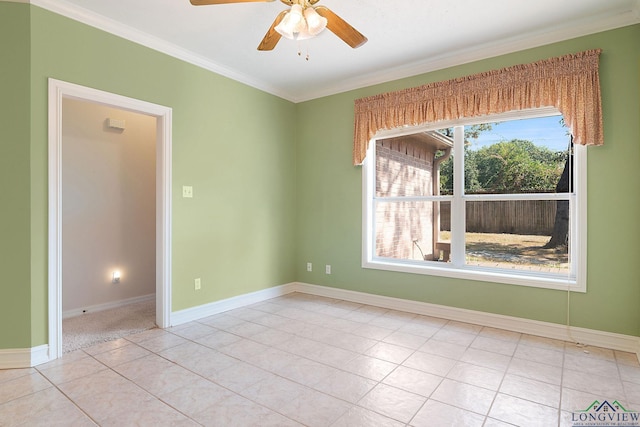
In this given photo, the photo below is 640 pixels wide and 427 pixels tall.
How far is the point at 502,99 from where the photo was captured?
3.13 m

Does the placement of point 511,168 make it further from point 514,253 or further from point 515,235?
point 514,253

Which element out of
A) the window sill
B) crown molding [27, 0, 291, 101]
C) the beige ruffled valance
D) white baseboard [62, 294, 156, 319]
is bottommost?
white baseboard [62, 294, 156, 319]

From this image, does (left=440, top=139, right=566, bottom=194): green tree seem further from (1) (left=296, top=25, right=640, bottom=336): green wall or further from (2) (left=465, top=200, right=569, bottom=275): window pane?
(1) (left=296, top=25, right=640, bottom=336): green wall

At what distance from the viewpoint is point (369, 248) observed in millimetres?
4090

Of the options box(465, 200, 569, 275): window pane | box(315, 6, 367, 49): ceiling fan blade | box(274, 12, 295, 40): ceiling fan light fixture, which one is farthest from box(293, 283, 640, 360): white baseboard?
box(274, 12, 295, 40): ceiling fan light fixture

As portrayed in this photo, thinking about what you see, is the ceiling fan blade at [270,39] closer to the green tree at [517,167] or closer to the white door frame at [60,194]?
the white door frame at [60,194]

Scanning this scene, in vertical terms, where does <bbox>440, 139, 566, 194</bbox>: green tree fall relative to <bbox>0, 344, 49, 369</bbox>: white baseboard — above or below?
above

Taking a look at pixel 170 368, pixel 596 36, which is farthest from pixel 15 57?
pixel 596 36

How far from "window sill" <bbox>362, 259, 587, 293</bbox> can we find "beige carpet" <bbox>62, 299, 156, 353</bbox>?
2541mm

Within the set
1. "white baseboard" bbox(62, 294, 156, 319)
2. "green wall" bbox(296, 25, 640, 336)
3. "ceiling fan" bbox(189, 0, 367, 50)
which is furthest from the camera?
Answer: "white baseboard" bbox(62, 294, 156, 319)

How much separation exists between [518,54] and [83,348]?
4617 millimetres

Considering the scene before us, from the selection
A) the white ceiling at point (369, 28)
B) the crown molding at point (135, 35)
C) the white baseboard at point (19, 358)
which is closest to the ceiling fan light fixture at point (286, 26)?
the white ceiling at point (369, 28)

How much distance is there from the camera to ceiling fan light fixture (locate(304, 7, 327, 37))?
1.98 m

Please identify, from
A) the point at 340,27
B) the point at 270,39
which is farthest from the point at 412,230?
the point at 270,39
